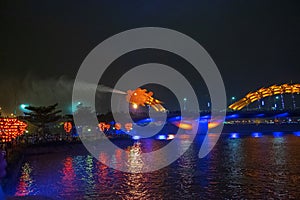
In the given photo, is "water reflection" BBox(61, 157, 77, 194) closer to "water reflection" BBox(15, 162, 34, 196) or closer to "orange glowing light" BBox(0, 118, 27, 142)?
"water reflection" BBox(15, 162, 34, 196)

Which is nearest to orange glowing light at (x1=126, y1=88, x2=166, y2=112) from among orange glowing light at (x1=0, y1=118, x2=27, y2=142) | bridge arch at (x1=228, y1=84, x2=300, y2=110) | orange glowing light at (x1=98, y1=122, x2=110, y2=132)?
orange glowing light at (x1=98, y1=122, x2=110, y2=132)

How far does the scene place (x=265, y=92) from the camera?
376ft

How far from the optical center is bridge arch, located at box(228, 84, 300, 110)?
4304 inches

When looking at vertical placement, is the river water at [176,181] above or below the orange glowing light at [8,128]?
below

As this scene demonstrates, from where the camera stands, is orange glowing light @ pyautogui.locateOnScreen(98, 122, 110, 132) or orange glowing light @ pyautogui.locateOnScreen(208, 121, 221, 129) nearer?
orange glowing light @ pyautogui.locateOnScreen(98, 122, 110, 132)

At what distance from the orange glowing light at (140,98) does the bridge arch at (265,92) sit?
1184 inches

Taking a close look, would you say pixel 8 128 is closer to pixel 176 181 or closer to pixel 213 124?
pixel 176 181

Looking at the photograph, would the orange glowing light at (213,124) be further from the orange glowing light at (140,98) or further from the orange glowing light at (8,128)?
the orange glowing light at (8,128)

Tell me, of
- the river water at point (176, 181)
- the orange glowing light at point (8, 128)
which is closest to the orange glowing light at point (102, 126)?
the orange glowing light at point (8, 128)

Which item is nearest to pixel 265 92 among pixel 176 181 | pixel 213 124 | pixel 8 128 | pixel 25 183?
pixel 213 124

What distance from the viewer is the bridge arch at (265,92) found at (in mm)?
109312

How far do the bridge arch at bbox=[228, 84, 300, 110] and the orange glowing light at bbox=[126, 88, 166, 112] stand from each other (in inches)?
1184

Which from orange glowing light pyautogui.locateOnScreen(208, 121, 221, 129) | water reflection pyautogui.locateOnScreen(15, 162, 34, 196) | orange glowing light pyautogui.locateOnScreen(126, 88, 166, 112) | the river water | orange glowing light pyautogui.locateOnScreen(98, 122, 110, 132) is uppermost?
orange glowing light pyautogui.locateOnScreen(126, 88, 166, 112)

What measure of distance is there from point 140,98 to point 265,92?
147 feet
